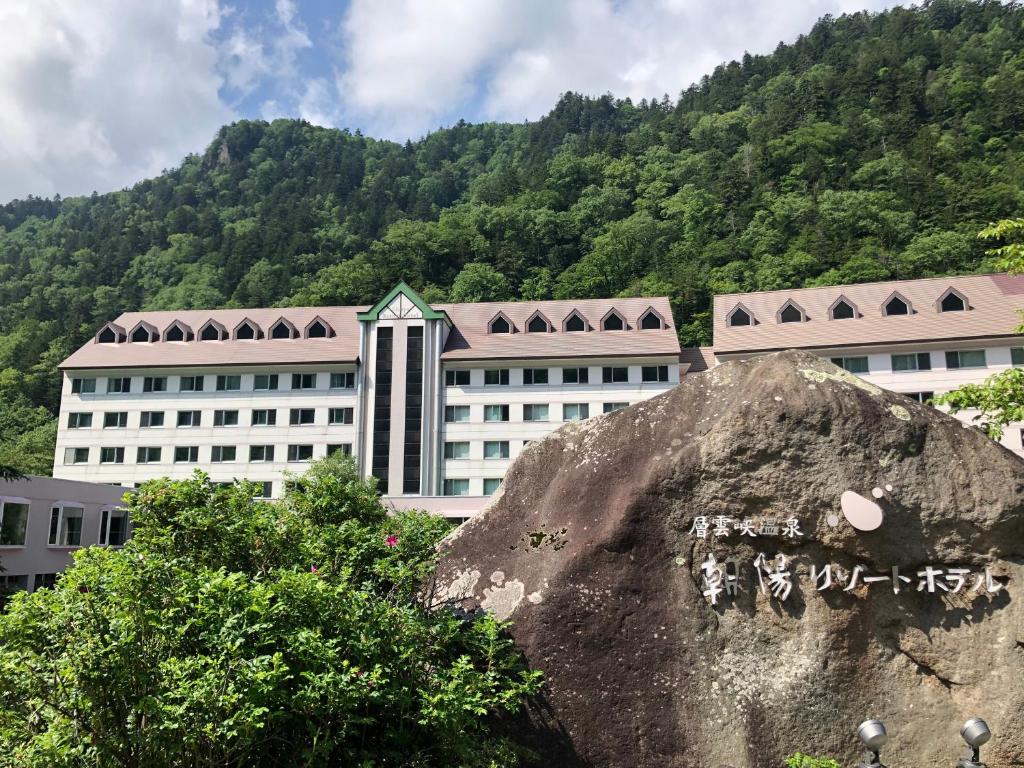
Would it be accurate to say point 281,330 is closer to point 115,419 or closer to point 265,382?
point 265,382

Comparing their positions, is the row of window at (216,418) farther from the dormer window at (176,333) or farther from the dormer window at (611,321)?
the dormer window at (611,321)

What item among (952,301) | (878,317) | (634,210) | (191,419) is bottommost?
(191,419)

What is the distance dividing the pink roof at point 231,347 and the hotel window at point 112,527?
46.7ft

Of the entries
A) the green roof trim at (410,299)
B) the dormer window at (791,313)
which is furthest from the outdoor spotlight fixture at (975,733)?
the green roof trim at (410,299)

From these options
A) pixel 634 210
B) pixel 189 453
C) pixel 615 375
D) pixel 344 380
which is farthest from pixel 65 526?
pixel 634 210

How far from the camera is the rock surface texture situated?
7.45 m

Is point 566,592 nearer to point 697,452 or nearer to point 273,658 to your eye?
point 697,452

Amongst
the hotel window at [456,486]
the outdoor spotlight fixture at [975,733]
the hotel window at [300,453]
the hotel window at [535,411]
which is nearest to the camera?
the outdoor spotlight fixture at [975,733]

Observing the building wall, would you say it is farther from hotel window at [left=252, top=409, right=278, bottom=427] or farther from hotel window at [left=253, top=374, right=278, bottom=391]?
hotel window at [left=253, top=374, right=278, bottom=391]

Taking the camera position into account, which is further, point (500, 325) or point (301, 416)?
point (500, 325)

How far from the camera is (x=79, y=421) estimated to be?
44.1 metres

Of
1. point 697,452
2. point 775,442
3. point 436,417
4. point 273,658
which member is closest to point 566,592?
point 697,452

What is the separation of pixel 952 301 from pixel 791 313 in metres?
7.51

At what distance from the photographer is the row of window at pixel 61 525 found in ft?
81.0
